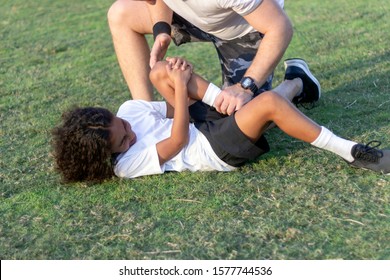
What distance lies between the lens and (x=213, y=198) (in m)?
3.49

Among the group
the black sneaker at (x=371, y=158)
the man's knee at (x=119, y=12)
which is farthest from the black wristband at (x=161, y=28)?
the black sneaker at (x=371, y=158)

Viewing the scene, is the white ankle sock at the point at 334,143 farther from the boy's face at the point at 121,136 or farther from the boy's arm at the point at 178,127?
the boy's face at the point at 121,136

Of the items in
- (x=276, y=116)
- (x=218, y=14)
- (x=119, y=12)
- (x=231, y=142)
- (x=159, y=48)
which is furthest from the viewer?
(x=119, y=12)

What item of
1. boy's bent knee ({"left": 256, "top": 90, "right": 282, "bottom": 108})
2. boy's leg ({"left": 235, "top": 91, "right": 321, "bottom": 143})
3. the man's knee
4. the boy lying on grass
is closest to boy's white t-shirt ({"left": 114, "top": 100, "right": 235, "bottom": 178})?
the boy lying on grass

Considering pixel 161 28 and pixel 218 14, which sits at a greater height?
pixel 218 14

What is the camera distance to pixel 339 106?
4750mm

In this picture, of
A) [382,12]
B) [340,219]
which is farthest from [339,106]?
[382,12]

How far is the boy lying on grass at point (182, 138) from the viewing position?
11.8ft

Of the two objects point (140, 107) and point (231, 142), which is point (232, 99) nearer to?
point (231, 142)

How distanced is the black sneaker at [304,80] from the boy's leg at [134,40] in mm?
948

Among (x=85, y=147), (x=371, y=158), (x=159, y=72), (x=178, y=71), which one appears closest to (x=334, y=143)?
(x=371, y=158)

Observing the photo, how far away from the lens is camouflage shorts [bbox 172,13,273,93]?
4367 millimetres

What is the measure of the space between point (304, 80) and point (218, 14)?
3.28 ft
